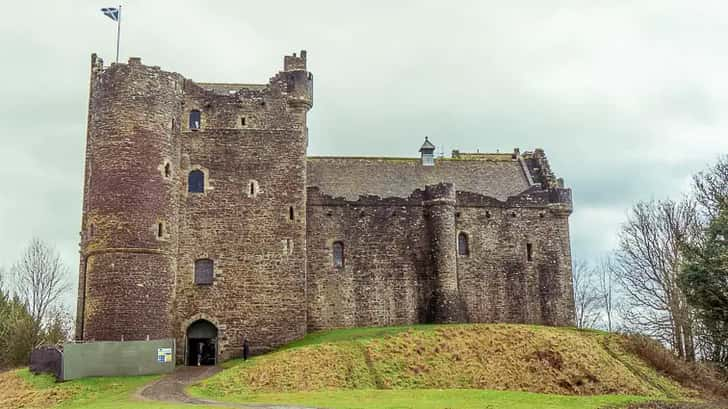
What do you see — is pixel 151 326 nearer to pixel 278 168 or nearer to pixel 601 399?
pixel 278 168

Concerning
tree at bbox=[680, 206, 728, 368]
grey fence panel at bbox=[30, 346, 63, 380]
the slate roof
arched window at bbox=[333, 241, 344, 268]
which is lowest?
grey fence panel at bbox=[30, 346, 63, 380]

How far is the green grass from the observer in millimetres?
24891

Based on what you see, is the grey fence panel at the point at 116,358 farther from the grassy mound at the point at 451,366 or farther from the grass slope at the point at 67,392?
the grassy mound at the point at 451,366

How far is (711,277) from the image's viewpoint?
98.0 feet

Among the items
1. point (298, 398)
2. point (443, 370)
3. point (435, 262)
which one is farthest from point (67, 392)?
point (435, 262)

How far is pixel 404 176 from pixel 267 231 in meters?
10.6

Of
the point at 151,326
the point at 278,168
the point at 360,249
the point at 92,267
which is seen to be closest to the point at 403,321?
the point at 360,249

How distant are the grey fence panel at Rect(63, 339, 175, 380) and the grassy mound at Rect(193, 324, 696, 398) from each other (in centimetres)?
352

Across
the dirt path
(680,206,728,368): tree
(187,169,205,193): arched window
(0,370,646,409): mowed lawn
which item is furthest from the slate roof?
(0,370,646,409): mowed lawn

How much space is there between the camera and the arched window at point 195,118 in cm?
4041

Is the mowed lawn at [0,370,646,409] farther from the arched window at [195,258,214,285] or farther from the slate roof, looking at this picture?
the slate roof

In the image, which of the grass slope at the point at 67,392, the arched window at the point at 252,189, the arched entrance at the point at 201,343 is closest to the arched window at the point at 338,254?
the arched window at the point at 252,189

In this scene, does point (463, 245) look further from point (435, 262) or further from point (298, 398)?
point (298, 398)

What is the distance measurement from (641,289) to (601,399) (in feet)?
55.6
